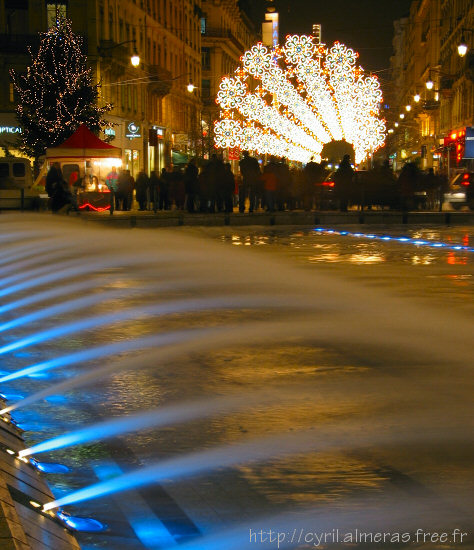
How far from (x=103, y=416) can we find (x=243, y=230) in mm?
22084

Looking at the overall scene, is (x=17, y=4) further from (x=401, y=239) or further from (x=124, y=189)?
(x=401, y=239)

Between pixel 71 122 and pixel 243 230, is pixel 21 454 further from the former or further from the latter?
pixel 71 122

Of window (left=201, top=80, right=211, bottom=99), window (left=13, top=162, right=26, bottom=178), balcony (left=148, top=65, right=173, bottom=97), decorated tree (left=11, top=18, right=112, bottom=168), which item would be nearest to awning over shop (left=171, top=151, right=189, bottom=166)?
balcony (left=148, top=65, right=173, bottom=97)

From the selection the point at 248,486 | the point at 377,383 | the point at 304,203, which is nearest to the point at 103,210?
the point at 304,203

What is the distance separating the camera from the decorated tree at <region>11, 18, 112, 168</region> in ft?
157

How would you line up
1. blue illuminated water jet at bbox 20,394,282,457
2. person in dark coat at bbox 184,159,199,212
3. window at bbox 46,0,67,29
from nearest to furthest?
blue illuminated water jet at bbox 20,394,282,457 → person in dark coat at bbox 184,159,199,212 → window at bbox 46,0,67,29

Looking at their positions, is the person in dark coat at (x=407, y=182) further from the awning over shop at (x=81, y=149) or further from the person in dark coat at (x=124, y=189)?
the awning over shop at (x=81, y=149)

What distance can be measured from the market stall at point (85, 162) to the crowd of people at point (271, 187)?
1.53ft

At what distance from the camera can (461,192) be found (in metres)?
41.2

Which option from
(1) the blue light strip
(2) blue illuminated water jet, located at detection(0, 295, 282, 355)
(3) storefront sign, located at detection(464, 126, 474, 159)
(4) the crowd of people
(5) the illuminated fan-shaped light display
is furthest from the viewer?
(5) the illuminated fan-shaped light display

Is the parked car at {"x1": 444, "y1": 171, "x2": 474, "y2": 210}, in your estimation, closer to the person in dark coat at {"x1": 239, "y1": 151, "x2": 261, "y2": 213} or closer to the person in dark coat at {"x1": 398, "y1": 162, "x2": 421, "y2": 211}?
the person in dark coat at {"x1": 398, "y1": 162, "x2": 421, "y2": 211}

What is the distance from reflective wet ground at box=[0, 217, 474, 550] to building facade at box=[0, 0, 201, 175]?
27.8 m

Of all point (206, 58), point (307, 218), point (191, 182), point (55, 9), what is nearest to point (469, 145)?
point (191, 182)

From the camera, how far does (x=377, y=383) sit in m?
7.85
